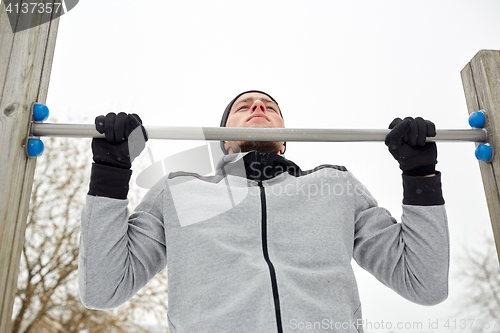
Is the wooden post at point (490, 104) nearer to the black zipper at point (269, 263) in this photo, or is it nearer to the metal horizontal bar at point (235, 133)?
the metal horizontal bar at point (235, 133)

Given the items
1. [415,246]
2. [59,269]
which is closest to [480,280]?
[415,246]

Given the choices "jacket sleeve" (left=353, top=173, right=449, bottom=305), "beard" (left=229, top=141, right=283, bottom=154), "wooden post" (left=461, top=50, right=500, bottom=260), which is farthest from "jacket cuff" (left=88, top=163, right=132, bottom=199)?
"wooden post" (left=461, top=50, right=500, bottom=260)

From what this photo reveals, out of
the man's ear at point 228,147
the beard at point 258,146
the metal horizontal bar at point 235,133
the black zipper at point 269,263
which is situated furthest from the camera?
the man's ear at point 228,147

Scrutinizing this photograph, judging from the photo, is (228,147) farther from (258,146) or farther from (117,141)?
(117,141)

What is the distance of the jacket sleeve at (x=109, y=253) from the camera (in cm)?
88

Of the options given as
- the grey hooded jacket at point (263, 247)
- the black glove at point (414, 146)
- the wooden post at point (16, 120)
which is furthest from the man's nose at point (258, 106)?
the wooden post at point (16, 120)

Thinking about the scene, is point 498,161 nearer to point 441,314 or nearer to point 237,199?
point 237,199

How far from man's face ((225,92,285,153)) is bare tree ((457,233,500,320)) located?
2455 mm

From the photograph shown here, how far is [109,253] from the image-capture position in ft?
2.93

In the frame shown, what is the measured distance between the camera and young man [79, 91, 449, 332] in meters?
0.83

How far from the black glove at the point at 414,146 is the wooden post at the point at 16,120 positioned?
37.7 inches

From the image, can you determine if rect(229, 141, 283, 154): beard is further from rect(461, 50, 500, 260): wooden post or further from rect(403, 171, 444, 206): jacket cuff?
rect(461, 50, 500, 260): wooden post

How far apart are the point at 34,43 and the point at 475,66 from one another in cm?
130

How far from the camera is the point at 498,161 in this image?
1.07 meters
